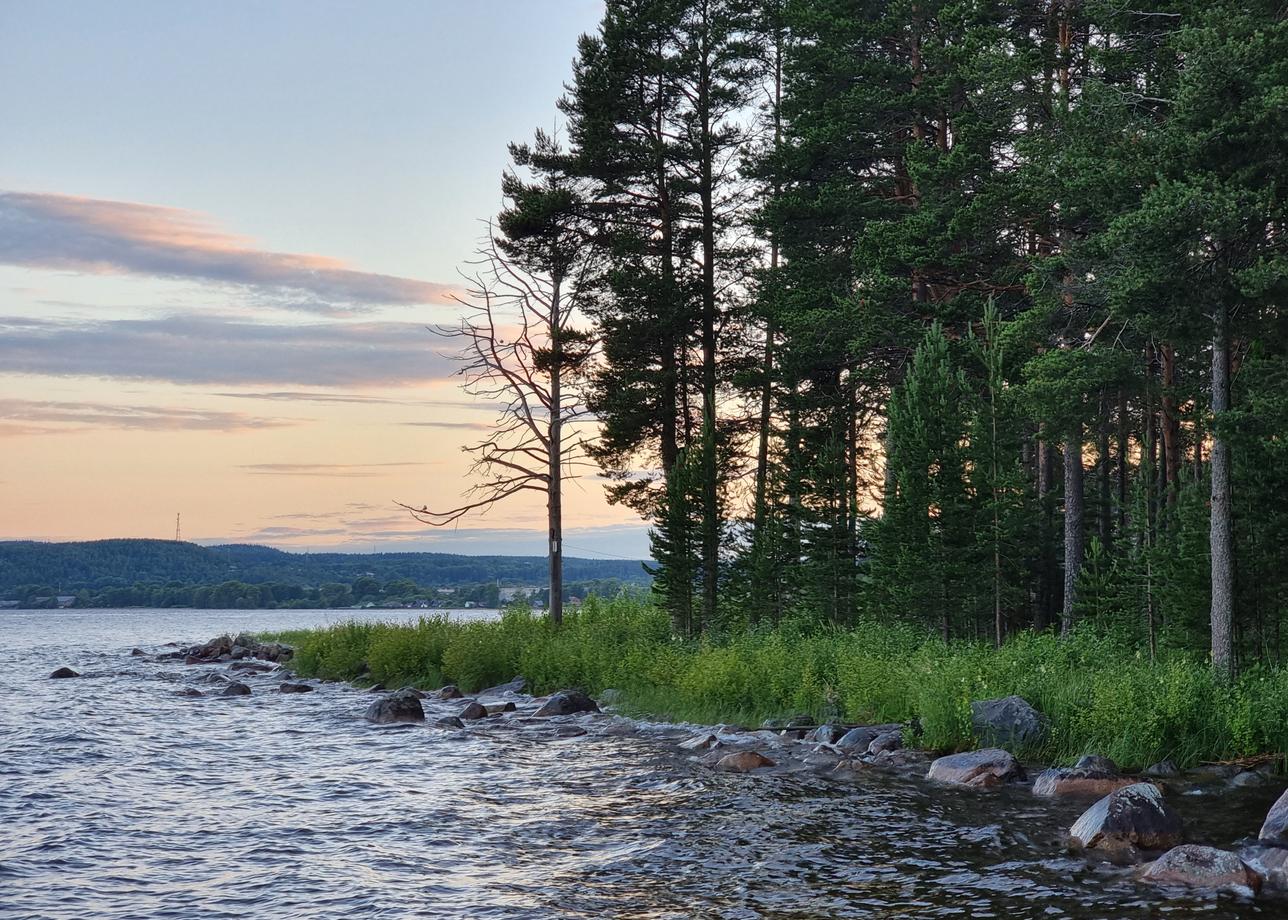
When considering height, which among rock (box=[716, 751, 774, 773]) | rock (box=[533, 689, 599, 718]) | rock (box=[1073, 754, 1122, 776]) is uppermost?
rock (box=[1073, 754, 1122, 776])

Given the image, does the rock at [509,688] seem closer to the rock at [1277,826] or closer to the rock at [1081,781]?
the rock at [1081,781]

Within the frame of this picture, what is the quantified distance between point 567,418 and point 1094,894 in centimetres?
2347

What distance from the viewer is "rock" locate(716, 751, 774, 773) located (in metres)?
16.5

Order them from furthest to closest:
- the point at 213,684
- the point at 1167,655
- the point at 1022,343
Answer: the point at 213,684 < the point at 1022,343 < the point at 1167,655

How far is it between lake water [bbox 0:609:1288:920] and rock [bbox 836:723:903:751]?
1.52 metres

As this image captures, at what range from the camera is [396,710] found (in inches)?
923

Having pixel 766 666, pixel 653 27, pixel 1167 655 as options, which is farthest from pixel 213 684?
pixel 1167 655

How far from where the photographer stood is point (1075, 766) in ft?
47.3

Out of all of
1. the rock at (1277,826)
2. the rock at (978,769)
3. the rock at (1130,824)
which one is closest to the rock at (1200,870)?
the rock at (1130,824)

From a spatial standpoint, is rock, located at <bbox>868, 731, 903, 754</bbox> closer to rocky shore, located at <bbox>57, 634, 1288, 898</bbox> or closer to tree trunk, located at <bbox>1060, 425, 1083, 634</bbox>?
rocky shore, located at <bbox>57, 634, 1288, 898</bbox>

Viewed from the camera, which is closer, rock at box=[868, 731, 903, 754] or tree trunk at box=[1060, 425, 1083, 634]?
rock at box=[868, 731, 903, 754]

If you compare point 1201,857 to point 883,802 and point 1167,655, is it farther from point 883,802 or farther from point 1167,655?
point 1167,655

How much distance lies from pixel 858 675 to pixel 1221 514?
7.05 meters

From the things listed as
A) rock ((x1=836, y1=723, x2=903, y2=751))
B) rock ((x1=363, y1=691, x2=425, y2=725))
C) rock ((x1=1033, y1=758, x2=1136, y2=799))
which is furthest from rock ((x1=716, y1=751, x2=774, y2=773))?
rock ((x1=363, y1=691, x2=425, y2=725))
